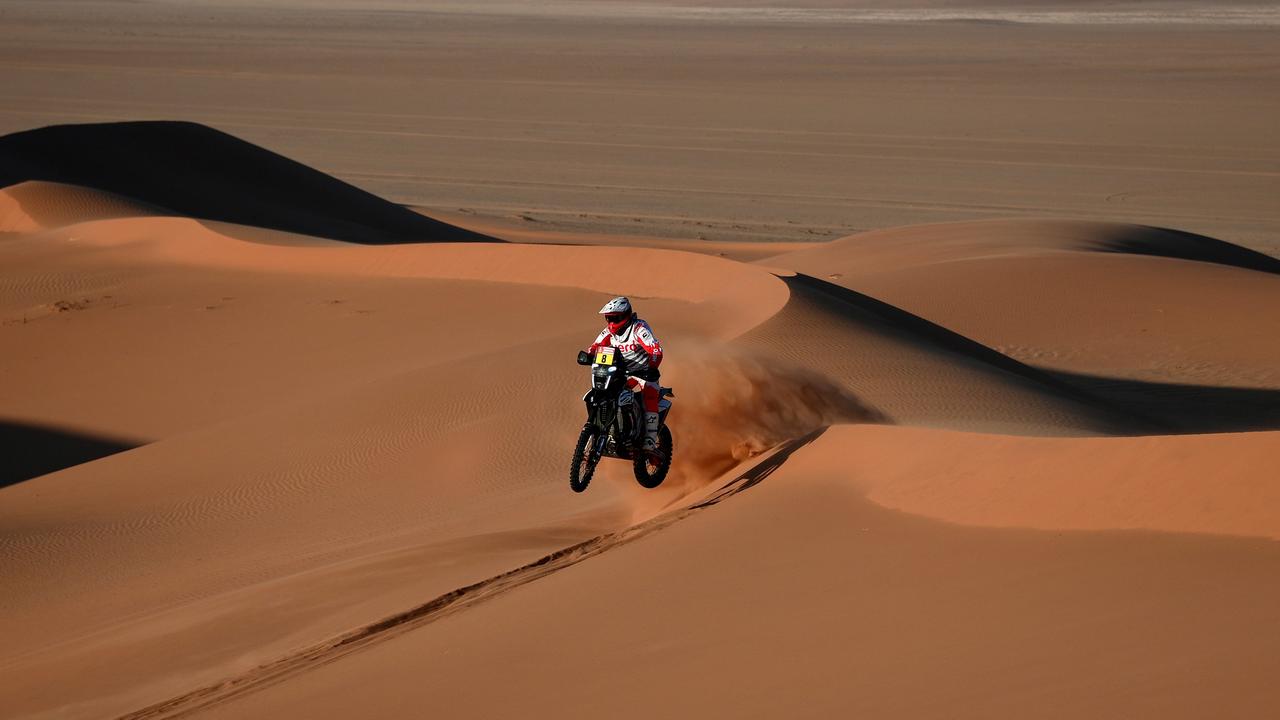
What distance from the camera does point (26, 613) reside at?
10.0 m

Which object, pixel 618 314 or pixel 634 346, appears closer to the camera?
pixel 618 314

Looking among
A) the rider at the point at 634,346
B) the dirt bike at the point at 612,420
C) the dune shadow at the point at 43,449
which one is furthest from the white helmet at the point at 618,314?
the dune shadow at the point at 43,449

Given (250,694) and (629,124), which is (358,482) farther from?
(629,124)

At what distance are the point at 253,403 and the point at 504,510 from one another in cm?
607

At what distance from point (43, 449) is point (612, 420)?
9.33 meters

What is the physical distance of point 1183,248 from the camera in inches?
955

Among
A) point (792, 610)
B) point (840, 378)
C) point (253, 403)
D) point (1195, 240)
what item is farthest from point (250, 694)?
point (1195, 240)

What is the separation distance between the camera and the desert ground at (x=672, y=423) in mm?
6426

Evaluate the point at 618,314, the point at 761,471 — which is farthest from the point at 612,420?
the point at 761,471

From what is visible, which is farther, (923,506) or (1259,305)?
(1259,305)

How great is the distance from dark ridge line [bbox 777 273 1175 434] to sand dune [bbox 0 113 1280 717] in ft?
0.43

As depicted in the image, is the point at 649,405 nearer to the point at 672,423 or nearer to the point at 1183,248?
the point at 672,423

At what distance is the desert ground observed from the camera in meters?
6.43

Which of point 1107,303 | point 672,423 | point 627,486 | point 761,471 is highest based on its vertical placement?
point 1107,303
